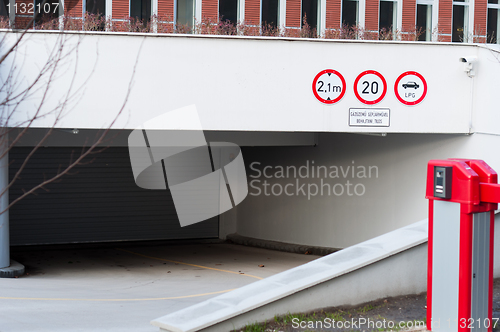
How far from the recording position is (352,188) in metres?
13.6

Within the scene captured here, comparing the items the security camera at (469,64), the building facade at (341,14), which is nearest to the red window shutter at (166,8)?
the building facade at (341,14)

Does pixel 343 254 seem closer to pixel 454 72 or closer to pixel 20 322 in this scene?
pixel 20 322

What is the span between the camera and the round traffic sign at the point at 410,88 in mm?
10828

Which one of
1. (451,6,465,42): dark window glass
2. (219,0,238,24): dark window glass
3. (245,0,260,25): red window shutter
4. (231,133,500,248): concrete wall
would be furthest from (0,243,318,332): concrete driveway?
(451,6,465,42): dark window glass

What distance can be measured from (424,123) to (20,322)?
8445 millimetres

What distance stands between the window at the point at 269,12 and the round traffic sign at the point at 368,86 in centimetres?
518

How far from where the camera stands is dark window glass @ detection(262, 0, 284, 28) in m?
15.0

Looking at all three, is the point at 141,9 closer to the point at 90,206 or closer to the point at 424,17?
the point at 90,206

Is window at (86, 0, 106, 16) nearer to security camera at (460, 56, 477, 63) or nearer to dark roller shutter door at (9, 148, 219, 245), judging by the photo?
dark roller shutter door at (9, 148, 219, 245)

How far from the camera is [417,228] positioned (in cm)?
598

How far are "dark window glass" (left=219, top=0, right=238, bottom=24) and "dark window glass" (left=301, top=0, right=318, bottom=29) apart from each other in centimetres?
A: 205

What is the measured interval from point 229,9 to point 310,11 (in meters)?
2.50

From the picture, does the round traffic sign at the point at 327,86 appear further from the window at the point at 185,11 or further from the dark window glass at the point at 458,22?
the dark window glass at the point at 458,22

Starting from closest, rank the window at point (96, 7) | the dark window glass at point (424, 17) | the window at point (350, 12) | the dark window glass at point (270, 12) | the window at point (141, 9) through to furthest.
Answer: the window at point (96, 7)
the window at point (141, 9)
the dark window glass at point (270, 12)
the window at point (350, 12)
the dark window glass at point (424, 17)
